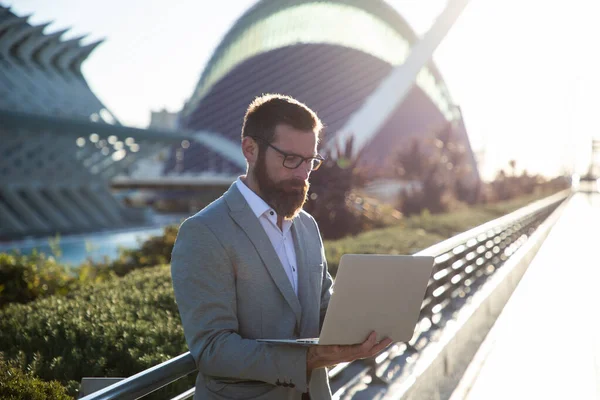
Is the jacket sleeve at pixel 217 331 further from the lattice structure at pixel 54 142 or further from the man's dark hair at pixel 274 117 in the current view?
the lattice structure at pixel 54 142

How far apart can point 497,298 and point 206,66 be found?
4547 centimetres

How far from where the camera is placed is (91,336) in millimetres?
3148

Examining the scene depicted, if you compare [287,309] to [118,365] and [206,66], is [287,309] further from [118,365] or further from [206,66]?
[206,66]

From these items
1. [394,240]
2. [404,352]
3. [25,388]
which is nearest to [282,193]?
[25,388]

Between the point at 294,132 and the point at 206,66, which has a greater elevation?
the point at 206,66

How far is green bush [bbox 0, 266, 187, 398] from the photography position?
2.87 metres

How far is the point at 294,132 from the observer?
1.87 metres

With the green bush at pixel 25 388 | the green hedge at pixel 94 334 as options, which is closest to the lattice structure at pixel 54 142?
the green hedge at pixel 94 334

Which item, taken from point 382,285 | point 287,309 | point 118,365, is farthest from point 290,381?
point 118,365

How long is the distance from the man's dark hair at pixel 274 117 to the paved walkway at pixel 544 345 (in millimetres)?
2723

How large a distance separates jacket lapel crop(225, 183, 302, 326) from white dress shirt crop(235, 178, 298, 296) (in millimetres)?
37

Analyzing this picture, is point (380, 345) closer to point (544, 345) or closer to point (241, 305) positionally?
point (241, 305)

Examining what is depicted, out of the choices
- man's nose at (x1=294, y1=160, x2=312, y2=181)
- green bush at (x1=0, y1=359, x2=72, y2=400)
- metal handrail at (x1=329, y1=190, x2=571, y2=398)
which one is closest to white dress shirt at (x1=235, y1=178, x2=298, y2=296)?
man's nose at (x1=294, y1=160, x2=312, y2=181)

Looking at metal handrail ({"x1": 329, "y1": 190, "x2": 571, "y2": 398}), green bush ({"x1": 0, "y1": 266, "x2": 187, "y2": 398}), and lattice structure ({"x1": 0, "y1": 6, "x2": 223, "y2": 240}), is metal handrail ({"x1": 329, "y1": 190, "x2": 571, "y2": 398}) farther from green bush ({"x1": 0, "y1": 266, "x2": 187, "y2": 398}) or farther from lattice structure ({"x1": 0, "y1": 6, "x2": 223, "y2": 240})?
lattice structure ({"x1": 0, "y1": 6, "x2": 223, "y2": 240})
